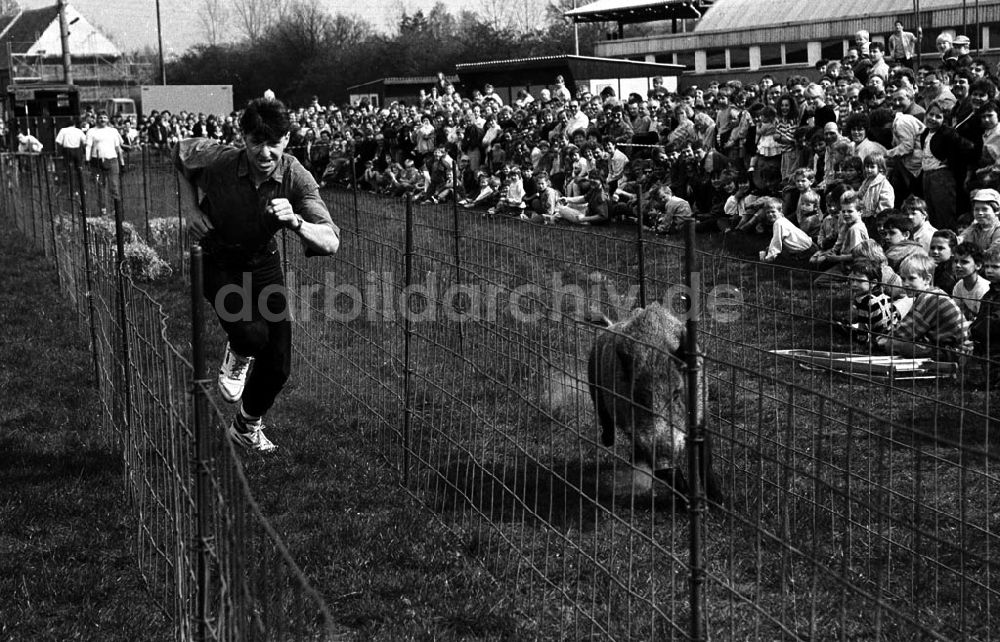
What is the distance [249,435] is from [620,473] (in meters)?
2.10

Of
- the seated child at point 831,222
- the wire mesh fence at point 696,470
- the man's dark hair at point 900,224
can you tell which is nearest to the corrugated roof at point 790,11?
the seated child at point 831,222

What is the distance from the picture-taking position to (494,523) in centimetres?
588

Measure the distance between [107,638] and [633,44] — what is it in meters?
50.0

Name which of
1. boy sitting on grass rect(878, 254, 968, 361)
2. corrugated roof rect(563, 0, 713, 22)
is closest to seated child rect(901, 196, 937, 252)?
boy sitting on grass rect(878, 254, 968, 361)

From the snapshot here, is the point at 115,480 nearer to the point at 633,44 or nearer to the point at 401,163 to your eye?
the point at 401,163

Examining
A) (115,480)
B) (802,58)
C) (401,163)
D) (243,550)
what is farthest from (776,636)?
(802,58)

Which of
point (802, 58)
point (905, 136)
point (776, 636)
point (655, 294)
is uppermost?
point (802, 58)

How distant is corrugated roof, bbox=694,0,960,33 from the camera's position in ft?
141

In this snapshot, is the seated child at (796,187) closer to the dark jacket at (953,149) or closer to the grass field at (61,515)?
the dark jacket at (953,149)

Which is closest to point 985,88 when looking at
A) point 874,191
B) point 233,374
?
point 874,191

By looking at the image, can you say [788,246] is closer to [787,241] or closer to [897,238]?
[787,241]

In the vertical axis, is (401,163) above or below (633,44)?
below

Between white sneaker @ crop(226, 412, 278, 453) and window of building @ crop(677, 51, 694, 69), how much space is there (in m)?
44.1

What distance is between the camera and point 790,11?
48.3 m
